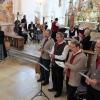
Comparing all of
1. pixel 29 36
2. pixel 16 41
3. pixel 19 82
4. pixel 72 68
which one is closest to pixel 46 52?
pixel 19 82

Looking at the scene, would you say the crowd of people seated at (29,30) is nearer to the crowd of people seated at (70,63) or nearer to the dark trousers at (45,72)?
the crowd of people seated at (70,63)

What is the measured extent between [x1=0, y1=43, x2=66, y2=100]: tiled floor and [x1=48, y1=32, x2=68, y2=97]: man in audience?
0.22 m

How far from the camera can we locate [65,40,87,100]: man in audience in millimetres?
3758

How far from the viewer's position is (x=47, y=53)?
18.0 feet

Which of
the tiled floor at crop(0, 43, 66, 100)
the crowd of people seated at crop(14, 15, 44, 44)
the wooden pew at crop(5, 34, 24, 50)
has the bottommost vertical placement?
the tiled floor at crop(0, 43, 66, 100)

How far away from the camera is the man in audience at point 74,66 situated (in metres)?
3.76

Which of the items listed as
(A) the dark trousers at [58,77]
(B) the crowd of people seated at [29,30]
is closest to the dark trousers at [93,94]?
(A) the dark trousers at [58,77]

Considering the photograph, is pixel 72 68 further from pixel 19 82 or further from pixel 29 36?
pixel 29 36

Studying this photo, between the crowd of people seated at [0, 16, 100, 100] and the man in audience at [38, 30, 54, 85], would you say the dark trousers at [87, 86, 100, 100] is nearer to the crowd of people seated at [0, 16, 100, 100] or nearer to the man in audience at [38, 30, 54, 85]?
the crowd of people seated at [0, 16, 100, 100]

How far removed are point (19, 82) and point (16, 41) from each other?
3.82 metres

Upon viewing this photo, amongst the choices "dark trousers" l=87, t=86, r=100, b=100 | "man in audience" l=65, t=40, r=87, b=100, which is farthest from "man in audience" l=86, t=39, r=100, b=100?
"man in audience" l=65, t=40, r=87, b=100

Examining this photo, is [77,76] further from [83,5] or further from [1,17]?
[83,5]

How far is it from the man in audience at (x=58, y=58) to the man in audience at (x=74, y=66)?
70 centimetres

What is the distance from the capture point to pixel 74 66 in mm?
3775
